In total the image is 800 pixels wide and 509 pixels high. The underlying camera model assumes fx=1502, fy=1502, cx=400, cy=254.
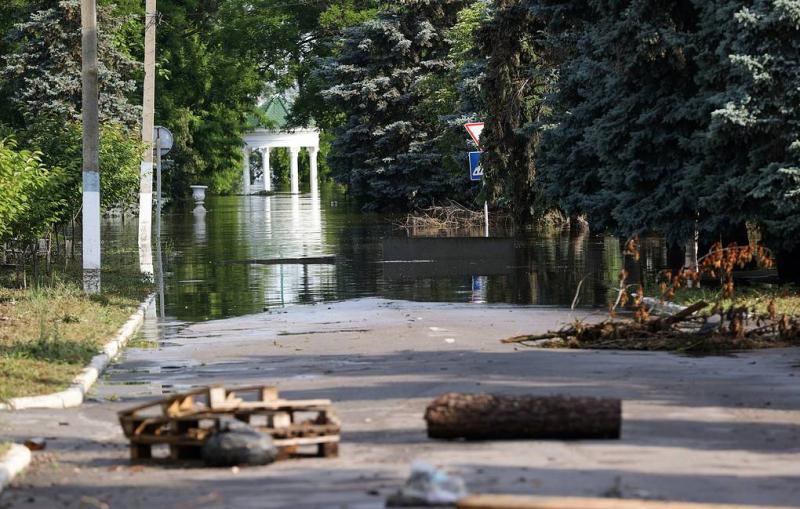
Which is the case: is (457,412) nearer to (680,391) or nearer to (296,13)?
(680,391)

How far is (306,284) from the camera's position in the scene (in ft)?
87.5

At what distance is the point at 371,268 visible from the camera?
3066cm

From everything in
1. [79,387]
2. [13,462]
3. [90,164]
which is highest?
[90,164]

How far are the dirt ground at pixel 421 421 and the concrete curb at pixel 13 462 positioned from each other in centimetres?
8

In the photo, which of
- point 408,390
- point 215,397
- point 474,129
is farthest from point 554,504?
point 474,129

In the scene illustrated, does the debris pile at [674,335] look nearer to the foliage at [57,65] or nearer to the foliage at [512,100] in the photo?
the foliage at [512,100]

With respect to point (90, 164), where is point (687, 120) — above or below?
above

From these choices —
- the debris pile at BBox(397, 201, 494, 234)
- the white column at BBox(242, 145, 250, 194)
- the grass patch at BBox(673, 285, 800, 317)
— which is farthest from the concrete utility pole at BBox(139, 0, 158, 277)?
the white column at BBox(242, 145, 250, 194)

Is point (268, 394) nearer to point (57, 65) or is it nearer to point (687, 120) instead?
point (687, 120)

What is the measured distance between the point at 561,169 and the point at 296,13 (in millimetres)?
58893

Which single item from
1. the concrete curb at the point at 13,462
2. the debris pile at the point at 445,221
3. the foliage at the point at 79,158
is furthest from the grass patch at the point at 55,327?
the debris pile at the point at 445,221

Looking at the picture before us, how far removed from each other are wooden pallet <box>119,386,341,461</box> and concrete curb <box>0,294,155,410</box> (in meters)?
2.61

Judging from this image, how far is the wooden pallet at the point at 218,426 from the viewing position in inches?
370

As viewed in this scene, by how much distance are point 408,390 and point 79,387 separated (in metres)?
2.85
